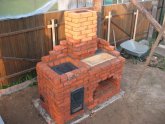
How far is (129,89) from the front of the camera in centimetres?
585

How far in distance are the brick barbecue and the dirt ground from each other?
0.39m

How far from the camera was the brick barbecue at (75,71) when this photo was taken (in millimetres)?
4195

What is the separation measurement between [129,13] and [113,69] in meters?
4.26

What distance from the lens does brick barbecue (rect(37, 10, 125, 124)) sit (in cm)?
420

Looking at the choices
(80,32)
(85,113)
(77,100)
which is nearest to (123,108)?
(85,113)

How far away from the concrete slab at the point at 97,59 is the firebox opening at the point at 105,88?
0.62m

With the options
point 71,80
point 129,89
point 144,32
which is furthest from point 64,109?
point 144,32

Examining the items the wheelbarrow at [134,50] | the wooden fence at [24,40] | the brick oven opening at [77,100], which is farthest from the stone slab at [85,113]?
the wheelbarrow at [134,50]

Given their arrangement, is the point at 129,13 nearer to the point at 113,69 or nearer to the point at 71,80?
the point at 113,69

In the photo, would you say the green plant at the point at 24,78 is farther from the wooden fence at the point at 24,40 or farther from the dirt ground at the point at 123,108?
the dirt ground at the point at 123,108

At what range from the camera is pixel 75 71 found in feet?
13.9

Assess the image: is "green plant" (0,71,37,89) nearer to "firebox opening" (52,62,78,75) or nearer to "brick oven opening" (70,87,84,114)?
"firebox opening" (52,62,78,75)

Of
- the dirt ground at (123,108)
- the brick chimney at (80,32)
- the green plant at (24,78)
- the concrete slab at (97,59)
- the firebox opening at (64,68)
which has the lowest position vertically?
the dirt ground at (123,108)

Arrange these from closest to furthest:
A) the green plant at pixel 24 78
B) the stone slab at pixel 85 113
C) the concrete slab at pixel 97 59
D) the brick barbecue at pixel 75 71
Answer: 1. the brick barbecue at pixel 75 71
2. the stone slab at pixel 85 113
3. the concrete slab at pixel 97 59
4. the green plant at pixel 24 78
